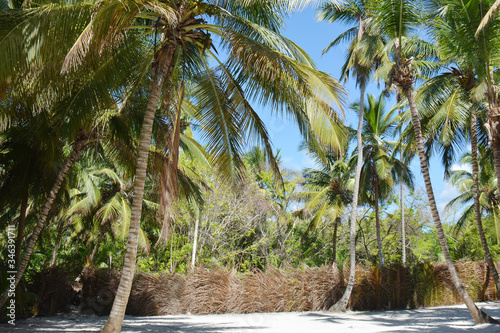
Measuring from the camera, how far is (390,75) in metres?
10.7

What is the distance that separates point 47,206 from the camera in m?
8.77

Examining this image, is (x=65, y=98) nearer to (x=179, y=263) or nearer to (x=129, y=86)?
(x=129, y=86)

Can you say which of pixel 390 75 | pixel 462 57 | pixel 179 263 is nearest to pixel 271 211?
pixel 179 263

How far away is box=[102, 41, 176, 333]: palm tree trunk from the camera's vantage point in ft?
19.1

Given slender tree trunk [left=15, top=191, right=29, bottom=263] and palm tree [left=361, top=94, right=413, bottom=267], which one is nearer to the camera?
slender tree trunk [left=15, top=191, right=29, bottom=263]

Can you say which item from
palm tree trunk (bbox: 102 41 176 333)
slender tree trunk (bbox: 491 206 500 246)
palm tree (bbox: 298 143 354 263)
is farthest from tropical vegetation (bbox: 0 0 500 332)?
slender tree trunk (bbox: 491 206 500 246)

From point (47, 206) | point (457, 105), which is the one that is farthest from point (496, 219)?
point (47, 206)

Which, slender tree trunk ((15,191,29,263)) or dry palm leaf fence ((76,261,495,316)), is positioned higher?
slender tree trunk ((15,191,29,263))

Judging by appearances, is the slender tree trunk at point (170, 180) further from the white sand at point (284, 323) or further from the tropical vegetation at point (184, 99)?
the white sand at point (284, 323)

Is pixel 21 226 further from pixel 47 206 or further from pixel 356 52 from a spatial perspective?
pixel 356 52

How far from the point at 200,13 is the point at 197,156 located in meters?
5.29

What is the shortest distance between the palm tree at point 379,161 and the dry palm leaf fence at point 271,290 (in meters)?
2.84

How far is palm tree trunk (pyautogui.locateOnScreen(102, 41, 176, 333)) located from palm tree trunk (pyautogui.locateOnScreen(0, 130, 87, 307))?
3317mm

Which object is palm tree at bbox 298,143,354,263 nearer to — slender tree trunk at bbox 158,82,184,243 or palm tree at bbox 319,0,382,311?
palm tree at bbox 319,0,382,311
